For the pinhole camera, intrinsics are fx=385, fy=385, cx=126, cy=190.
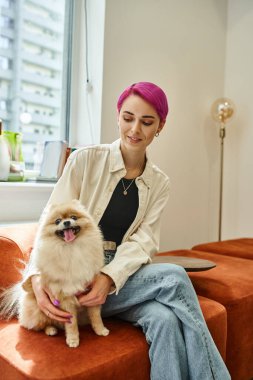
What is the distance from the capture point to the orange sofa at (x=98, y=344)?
1007 millimetres

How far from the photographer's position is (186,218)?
3068 millimetres

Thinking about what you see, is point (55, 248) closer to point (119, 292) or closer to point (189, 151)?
Answer: point (119, 292)

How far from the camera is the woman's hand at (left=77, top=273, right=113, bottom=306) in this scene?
115cm

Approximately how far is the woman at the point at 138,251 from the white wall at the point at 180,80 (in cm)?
98

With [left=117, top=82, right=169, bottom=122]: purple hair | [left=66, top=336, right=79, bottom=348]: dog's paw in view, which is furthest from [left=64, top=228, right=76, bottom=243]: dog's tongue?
[left=117, top=82, right=169, bottom=122]: purple hair

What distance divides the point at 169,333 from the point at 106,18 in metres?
1.93

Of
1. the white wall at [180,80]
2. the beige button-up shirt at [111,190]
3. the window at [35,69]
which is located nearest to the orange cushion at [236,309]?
the beige button-up shirt at [111,190]

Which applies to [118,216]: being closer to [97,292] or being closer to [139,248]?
[139,248]

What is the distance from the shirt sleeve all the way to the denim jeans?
5 cm

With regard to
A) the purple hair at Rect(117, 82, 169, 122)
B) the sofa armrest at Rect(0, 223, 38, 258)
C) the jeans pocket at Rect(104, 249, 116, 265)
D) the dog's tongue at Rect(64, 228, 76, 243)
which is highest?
the purple hair at Rect(117, 82, 169, 122)

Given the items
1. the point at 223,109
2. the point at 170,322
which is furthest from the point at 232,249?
the point at 170,322

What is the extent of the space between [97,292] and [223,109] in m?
2.29

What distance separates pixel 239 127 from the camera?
326 cm

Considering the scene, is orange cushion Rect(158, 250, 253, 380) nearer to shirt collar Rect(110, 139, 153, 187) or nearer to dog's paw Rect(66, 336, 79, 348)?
shirt collar Rect(110, 139, 153, 187)
